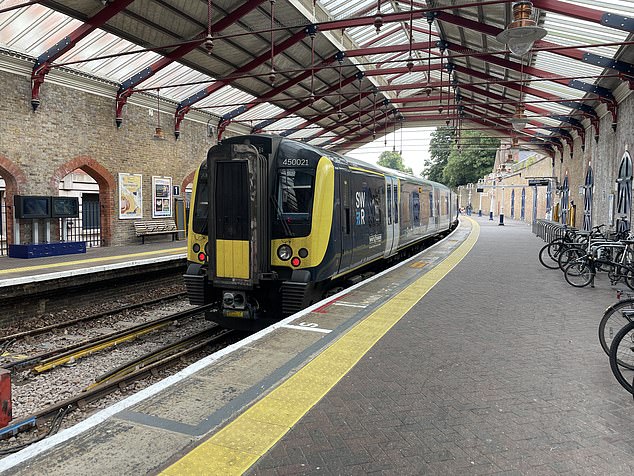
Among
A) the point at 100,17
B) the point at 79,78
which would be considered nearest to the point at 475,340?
the point at 100,17

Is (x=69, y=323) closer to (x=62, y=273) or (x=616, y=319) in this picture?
(x=62, y=273)

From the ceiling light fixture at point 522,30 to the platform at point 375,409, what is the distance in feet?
12.2

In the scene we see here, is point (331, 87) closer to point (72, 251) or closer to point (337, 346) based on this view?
point (72, 251)

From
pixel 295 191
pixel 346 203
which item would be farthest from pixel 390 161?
pixel 295 191

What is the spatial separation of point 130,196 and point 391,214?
31.5 ft

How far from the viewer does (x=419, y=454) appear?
2965 mm

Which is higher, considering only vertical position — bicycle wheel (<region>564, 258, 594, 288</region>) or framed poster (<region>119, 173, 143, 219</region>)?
framed poster (<region>119, 173, 143, 219</region>)

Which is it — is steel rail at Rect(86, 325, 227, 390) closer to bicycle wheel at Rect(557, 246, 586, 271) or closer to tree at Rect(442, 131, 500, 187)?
bicycle wheel at Rect(557, 246, 586, 271)

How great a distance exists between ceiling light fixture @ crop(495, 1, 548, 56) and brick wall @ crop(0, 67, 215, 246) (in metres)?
11.7

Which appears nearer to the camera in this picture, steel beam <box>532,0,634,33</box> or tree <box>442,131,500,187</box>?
steel beam <box>532,0,634,33</box>

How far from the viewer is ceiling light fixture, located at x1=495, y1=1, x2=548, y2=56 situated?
5.99m

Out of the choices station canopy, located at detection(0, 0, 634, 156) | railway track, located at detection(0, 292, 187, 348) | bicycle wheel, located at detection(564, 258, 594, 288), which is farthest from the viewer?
station canopy, located at detection(0, 0, 634, 156)

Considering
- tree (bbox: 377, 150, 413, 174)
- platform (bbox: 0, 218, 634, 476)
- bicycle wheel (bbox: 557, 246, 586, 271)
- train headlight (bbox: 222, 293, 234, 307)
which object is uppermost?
tree (bbox: 377, 150, 413, 174)

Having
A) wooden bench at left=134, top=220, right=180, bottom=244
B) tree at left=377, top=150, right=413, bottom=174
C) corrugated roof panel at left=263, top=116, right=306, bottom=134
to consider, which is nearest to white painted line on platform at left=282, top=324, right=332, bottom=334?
wooden bench at left=134, top=220, right=180, bottom=244
